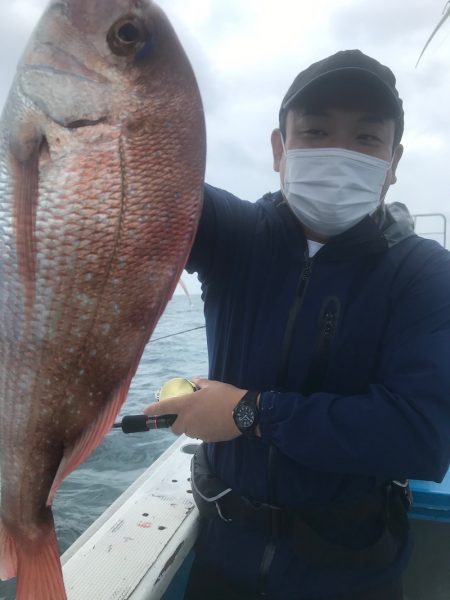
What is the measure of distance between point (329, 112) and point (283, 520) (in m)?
1.45

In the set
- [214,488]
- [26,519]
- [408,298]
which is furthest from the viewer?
[214,488]

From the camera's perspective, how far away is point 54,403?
1066 millimetres

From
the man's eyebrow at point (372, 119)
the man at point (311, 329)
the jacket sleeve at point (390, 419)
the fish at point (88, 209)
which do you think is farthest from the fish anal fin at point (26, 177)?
the man's eyebrow at point (372, 119)

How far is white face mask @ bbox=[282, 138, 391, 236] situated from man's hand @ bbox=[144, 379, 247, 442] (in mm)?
688

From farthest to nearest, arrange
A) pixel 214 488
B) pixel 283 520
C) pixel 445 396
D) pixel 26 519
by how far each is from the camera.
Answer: pixel 214 488
pixel 283 520
pixel 445 396
pixel 26 519

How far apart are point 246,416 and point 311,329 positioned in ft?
1.31

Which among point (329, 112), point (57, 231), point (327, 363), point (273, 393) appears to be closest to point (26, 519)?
point (57, 231)

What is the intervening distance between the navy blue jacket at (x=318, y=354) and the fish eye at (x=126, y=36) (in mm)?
744

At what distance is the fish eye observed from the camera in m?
1.01

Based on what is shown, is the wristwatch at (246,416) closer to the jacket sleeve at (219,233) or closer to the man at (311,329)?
the man at (311,329)

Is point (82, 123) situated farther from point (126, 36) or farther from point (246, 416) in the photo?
point (246, 416)

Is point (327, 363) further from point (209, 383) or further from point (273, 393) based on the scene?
point (209, 383)

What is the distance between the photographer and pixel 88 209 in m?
0.98

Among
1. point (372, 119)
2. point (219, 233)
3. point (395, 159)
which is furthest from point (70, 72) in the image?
point (395, 159)
